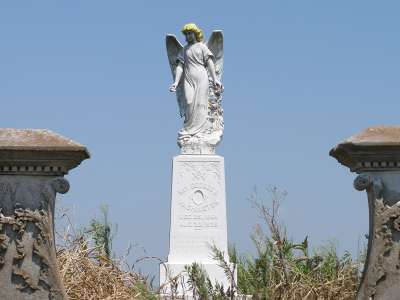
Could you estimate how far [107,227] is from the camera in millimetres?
9922

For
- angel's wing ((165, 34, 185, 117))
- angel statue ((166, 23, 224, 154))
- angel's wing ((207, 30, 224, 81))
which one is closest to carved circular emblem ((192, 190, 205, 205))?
angel statue ((166, 23, 224, 154))

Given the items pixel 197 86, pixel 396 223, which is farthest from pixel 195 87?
pixel 396 223

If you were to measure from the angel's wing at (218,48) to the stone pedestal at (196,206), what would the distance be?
1873mm

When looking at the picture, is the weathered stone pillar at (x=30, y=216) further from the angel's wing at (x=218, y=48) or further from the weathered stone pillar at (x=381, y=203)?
the angel's wing at (x=218, y=48)

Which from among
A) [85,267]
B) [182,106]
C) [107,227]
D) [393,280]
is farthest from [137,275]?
[182,106]

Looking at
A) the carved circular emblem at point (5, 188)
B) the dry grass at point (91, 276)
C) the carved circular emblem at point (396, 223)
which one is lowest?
the dry grass at point (91, 276)

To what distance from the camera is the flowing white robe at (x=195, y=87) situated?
1272 cm

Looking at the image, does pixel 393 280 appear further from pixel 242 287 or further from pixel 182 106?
pixel 182 106

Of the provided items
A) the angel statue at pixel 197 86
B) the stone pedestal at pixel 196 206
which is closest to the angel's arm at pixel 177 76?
the angel statue at pixel 197 86

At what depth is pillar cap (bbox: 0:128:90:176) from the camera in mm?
4969

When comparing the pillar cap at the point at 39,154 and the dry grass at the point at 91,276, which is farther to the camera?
the dry grass at the point at 91,276

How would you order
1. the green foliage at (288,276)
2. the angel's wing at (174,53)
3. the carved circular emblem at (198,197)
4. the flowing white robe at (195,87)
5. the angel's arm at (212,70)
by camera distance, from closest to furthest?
the green foliage at (288,276), the carved circular emblem at (198,197), the flowing white robe at (195,87), the angel's arm at (212,70), the angel's wing at (174,53)

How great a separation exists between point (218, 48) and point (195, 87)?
3.03ft

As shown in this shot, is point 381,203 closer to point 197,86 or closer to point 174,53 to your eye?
point 197,86
